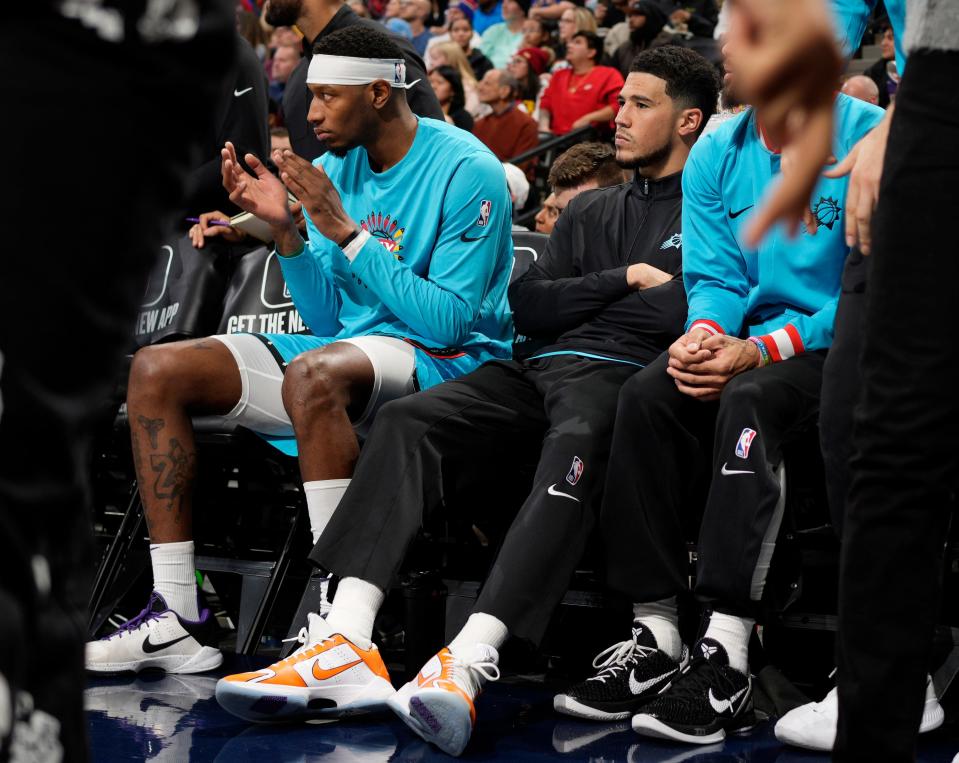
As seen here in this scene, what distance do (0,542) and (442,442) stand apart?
2130 millimetres

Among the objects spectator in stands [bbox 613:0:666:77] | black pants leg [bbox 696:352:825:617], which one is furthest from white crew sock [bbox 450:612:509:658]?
spectator in stands [bbox 613:0:666:77]

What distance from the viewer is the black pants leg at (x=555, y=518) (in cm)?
270

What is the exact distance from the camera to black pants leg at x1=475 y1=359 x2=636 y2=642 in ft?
8.84

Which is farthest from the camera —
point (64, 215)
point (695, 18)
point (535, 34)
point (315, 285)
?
Answer: point (535, 34)

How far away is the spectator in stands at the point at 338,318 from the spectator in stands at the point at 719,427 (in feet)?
2.21

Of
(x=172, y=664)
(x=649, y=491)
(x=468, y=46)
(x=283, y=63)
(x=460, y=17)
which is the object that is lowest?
(x=172, y=664)

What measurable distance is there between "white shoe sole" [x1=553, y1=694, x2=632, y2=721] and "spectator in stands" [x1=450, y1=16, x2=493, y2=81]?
9778 millimetres

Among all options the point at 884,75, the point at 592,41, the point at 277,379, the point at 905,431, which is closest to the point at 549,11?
the point at 592,41

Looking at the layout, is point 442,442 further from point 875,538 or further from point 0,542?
point 0,542

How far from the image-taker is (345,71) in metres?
3.73

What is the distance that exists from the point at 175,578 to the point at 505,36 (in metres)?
9.93

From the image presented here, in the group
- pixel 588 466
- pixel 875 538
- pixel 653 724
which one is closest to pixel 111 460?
pixel 588 466

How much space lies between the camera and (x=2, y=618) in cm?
89

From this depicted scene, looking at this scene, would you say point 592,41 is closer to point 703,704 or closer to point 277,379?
point 277,379
